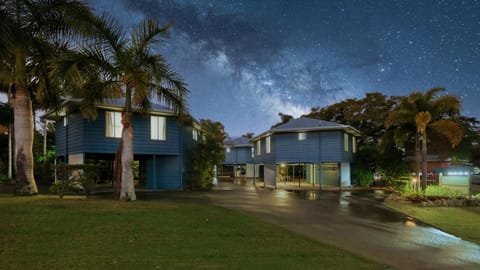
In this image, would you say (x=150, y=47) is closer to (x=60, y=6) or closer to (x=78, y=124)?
(x=60, y=6)

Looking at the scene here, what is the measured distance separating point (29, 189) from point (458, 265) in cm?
1375

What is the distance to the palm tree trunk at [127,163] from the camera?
10922 millimetres

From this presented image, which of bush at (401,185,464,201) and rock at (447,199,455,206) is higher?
bush at (401,185,464,201)

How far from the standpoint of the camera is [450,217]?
11.4m

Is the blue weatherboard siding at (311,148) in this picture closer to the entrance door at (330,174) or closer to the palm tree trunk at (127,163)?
the entrance door at (330,174)

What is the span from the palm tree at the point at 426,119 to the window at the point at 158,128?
48.8ft

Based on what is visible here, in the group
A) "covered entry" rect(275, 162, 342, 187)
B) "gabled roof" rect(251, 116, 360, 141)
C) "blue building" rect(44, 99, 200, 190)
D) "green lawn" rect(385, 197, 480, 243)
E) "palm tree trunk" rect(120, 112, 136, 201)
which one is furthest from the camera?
"covered entry" rect(275, 162, 342, 187)

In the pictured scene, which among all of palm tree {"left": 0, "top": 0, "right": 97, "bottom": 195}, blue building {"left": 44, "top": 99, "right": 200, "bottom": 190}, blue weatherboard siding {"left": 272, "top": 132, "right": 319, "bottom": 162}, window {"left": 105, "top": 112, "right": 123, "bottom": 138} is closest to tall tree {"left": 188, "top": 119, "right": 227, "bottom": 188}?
blue building {"left": 44, "top": 99, "right": 200, "bottom": 190}

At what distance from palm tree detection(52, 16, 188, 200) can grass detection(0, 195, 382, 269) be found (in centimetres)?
338

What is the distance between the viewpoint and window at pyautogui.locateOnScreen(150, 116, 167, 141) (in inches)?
771

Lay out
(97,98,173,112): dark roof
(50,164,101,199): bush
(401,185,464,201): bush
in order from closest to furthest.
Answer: (50,164,101,199): bush
(401,185,464,201): bush
(97,98,173,112): dark roof

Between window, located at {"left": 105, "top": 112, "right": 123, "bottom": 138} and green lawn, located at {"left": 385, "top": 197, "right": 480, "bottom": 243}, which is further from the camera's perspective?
window, located at {"left": 105, "top": 112, "right": 123, "bottom": 138}

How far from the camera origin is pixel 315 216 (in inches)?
421

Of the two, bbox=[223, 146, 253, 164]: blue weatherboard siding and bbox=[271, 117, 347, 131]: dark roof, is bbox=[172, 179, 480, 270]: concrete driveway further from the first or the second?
bbox=[223, 146, 253, 164]: blue weatherboard siding
